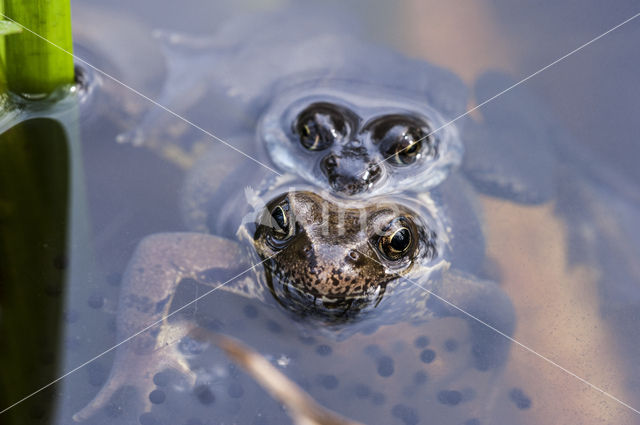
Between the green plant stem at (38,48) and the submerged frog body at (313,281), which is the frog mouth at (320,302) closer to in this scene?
the submerged frog body at (313,281)

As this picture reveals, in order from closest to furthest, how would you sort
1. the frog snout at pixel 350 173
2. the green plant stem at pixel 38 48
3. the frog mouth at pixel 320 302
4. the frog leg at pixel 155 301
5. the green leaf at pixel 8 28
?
the green leaf at pixel 8 28
the green plant stem at pixel 38 48
the frog leg at pixel 155 301
the frog mouth at pixel 320 302
the frog snout at pixel 350 173

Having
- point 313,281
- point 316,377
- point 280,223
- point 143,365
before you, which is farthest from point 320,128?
point 143,365

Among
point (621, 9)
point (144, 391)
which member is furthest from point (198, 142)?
point (621, 9)

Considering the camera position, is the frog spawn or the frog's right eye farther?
the frog's right eye

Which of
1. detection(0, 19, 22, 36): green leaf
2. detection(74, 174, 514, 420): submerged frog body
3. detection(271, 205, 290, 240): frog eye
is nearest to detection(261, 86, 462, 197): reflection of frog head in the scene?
detection(74, 174, 514, 420): submerged frog body

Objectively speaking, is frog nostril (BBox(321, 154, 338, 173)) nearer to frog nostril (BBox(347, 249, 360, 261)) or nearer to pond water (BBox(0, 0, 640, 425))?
pond water (BBox(0, 0, 640, 425))

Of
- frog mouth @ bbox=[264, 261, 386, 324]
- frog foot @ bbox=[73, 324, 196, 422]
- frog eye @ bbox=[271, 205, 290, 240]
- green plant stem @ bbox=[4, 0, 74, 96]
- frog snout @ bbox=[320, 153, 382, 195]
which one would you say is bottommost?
frog foot @ bbox=[73, 324, 196, 422]

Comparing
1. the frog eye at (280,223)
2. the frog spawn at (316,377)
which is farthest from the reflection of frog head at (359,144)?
the frog spawn at (316,377)

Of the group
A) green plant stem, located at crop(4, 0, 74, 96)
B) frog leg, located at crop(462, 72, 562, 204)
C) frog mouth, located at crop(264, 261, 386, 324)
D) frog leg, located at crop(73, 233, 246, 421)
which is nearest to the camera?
green plant stem, located at crop(4, 0, 74, 96)

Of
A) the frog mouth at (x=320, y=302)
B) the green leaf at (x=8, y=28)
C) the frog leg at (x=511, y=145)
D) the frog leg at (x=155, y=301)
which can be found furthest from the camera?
the frog leg at (x=511, y=145)
